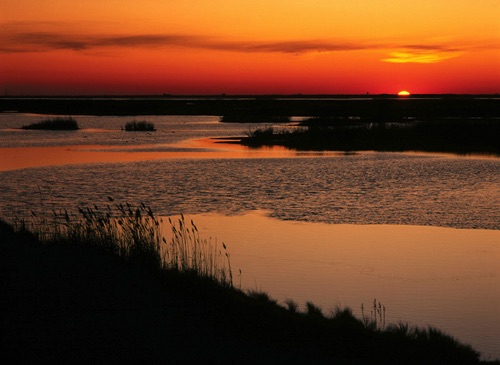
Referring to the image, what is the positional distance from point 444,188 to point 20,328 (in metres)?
17.7

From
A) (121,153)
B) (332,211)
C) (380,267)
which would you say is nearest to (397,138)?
(121,153)

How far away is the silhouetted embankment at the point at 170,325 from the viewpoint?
765 centimetres

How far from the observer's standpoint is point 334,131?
48625mm

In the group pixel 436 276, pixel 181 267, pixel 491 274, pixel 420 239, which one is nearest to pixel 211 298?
→ pixel 181 267

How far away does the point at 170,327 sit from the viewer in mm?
8523

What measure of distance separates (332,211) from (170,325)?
1096 cm

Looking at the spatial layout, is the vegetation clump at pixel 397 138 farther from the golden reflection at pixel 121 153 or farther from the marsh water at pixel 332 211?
the marsh water at pixel 332 211

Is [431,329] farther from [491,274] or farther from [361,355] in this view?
[491,274]

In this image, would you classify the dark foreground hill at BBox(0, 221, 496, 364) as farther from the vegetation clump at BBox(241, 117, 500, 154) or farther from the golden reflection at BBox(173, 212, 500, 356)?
the vegetation clump at BBox(241, 117, 500, 154)

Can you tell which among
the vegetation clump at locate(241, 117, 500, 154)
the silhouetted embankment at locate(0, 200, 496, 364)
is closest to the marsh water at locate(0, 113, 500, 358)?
the silhouetted embankment at locate(0, 200, 496, 364)

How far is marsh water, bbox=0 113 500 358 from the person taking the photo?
11.6 m

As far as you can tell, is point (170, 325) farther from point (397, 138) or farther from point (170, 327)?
point (397, 138)

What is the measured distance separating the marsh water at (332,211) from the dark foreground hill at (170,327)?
5.28 ft

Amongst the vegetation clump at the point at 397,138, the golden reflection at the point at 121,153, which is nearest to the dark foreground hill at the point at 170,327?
the golden reflection at the point at 121,153
